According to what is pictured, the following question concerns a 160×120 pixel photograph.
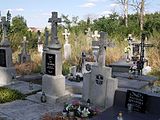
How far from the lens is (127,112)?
658cm

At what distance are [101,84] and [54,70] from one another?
187 centimetres

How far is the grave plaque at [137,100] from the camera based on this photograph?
6.55 m

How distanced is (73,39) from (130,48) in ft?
24.0

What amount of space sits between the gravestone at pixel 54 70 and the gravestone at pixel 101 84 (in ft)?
3.33

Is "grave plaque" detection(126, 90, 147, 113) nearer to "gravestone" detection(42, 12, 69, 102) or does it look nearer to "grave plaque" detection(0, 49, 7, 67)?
"gravestone" detection(42, 12, 69, 102)

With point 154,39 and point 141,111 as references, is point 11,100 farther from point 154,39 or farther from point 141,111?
point 154,39

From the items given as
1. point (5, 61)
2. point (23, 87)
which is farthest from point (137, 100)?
point (5, 61)

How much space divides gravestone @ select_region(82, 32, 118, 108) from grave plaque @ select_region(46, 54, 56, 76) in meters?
1.27

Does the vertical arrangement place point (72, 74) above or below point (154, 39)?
below

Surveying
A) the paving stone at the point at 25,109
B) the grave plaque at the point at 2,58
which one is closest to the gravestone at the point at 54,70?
the paving stone at the point at 25,109

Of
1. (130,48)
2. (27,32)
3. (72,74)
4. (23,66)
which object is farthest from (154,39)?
(27,32)

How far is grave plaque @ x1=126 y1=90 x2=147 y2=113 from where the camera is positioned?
21.5 feet

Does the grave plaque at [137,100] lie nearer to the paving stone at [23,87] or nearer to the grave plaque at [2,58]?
the paving stone at [23,87]

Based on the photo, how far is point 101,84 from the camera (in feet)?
28.6
